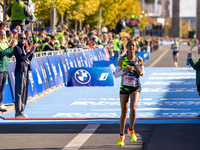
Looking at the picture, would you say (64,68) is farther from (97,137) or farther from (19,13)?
(97,137)

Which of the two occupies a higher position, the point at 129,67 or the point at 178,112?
the point at 129,67

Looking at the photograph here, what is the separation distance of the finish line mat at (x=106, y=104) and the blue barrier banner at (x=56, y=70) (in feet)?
1.13

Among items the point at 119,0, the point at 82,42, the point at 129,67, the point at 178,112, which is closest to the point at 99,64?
the point at 82,42

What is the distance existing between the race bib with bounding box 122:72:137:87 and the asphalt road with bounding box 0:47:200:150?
993 millimetres

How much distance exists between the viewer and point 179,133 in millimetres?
9227

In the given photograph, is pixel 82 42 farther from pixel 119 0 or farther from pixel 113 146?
pixel 119 0

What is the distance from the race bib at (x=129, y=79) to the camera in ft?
27.3

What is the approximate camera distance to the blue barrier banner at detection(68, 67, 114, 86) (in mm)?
19516

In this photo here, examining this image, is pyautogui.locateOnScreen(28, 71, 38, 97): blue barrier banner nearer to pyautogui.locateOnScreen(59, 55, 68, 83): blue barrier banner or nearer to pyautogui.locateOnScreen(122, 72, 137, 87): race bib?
pyautogui.locateOnScreen(59, 55, 68, 83): blue barrier banner

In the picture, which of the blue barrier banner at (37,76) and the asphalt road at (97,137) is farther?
the blue barrier banner at (37,76)

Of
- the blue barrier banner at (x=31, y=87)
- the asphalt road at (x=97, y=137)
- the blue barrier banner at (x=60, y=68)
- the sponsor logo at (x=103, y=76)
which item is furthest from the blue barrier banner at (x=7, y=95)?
the sponsor logo at (x=103, y=76)

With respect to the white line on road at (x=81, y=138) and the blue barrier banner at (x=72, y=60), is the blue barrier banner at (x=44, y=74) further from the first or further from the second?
the white line on road at (x=81, y=138)

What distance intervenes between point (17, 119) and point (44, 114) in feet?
3.54

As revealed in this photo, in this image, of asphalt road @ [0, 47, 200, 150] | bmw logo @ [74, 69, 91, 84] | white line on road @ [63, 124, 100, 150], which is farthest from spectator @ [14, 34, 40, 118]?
bmw logo @ [74, 69, 91, 84]
